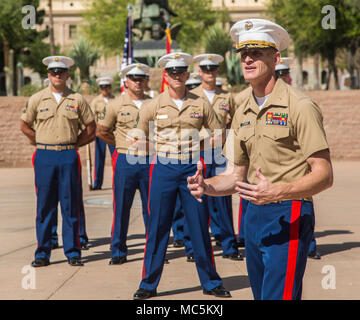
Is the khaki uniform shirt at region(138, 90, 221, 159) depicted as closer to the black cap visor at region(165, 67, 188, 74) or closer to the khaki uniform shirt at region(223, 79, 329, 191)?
the black cap visor at region(165, 67, 188, 74)

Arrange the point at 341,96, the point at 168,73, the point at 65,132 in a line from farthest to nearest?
the point at 341,96 → the point at 65,132 → the point at 168,73

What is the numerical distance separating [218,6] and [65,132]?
54.1 meters

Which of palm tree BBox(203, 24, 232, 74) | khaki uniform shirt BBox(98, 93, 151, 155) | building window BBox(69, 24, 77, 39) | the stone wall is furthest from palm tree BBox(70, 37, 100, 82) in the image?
building window BBox(69, 24, 77, 39)

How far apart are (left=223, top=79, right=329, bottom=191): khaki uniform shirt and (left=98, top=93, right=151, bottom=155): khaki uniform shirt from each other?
171 inches

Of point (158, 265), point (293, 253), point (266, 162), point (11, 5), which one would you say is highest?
point (11, 5)

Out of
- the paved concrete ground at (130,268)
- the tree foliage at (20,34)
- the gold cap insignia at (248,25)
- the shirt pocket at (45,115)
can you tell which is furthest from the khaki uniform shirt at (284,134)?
the tree foliage at (20,34)

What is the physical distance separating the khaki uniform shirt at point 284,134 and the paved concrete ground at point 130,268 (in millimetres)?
2473

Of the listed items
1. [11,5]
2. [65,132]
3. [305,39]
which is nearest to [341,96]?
[65,132]

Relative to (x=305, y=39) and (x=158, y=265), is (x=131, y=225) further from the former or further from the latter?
(x=305, y=39)

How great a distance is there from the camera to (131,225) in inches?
406

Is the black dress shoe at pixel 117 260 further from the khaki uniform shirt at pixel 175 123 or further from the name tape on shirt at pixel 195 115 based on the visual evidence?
the name tape on shirt at pixel 195 115

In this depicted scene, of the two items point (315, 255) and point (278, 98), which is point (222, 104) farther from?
point (278, 98)

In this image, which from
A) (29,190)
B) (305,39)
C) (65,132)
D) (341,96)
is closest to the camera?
(65,132)

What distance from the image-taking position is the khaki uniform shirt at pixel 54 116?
7598mm
